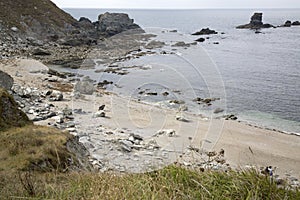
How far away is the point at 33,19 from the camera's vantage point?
53312 mm

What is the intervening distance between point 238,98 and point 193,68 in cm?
1098

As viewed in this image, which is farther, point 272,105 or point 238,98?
point 238,98

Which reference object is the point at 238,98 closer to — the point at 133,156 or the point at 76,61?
the point at 133,156

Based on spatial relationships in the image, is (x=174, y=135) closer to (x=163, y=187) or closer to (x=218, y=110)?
(x=218, y=110)

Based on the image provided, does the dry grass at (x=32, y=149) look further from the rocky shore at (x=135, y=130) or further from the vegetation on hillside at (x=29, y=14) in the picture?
the vegetation on hillside at (x=29, y=14)

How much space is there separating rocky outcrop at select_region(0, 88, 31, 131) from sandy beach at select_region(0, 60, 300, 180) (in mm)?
2823

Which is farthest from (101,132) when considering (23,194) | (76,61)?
(76,61)

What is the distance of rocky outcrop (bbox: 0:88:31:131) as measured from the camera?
31.4 feet

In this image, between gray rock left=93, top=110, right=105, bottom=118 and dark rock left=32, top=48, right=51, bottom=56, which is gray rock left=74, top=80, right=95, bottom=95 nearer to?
gray rock left=93, top=110, right=105, bottom=118

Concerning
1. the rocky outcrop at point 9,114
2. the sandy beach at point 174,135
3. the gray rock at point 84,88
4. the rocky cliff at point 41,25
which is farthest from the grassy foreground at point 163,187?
the rocky cliff at point 41,25

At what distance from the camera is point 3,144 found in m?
7.87

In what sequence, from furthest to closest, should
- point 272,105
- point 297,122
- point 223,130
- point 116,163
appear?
point 272,105 < point 297,122 < point 223,130 < point 116,163

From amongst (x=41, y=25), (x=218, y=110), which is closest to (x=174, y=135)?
(x=218, y=110)

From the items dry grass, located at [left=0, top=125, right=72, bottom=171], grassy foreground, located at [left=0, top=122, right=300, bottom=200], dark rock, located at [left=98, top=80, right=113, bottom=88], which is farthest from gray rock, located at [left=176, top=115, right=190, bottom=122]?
grassy foreground, located at [left=0, top=122, right=300, bottom=200]
